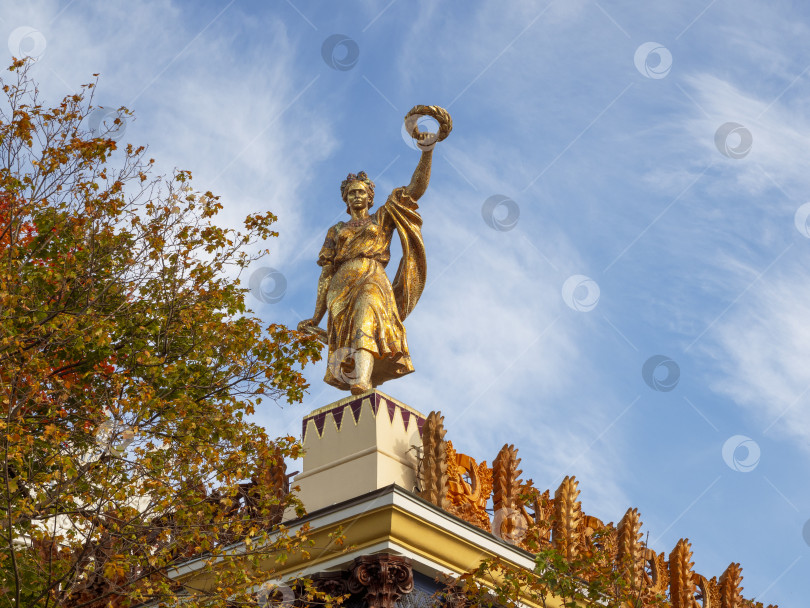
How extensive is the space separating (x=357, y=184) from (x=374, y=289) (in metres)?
1.69

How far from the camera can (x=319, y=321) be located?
1541cm

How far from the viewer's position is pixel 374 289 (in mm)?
14836

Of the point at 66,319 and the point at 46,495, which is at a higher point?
the point at 66,319

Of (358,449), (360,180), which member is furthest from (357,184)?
(358,449)

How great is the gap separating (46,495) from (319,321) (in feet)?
15.9

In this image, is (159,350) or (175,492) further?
(159,350)

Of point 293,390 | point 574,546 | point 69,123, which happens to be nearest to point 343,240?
point 293,390

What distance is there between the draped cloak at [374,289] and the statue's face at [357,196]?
22 centimetres

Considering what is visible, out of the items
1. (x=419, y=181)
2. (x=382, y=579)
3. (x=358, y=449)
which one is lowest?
(x=382, y=579)

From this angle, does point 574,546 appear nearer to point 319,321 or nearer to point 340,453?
point 340,453
